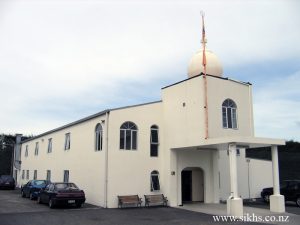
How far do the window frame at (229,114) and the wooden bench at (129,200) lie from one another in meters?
6.26

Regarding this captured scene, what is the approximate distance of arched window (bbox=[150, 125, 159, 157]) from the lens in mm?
21750

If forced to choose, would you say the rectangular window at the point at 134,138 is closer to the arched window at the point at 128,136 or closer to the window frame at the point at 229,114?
the arched window at the point at 128,136

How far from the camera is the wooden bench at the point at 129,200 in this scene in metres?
19.5

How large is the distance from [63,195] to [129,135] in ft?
16.3

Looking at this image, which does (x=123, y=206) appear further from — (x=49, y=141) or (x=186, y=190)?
(x=49, y=141)

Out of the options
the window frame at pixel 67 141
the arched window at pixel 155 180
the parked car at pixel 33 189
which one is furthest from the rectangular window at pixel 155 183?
the window frame at pixel 67 141

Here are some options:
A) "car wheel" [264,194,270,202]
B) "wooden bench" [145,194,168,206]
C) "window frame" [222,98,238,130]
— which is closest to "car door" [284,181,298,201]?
"car wheel" [264,194,270,202]

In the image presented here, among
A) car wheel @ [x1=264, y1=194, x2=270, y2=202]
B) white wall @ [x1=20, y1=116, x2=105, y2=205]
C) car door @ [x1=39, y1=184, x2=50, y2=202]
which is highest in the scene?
white wall @ [x1=20, y1=116, x2=105, y2=205]

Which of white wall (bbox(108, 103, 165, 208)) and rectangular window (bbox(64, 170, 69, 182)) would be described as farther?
rectangular window (bbox(64, 170, 69, 182))

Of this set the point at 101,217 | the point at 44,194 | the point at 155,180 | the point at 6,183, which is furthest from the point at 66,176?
the point at 101,217

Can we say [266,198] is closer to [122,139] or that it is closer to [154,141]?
[154,141]

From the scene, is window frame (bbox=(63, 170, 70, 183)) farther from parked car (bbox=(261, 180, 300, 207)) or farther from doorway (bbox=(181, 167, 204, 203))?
parked car (bbox=(261, 180, 300, 207))

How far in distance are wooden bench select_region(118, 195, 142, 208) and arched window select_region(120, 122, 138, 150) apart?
8.98 ft

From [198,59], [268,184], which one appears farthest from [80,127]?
[268,184]
